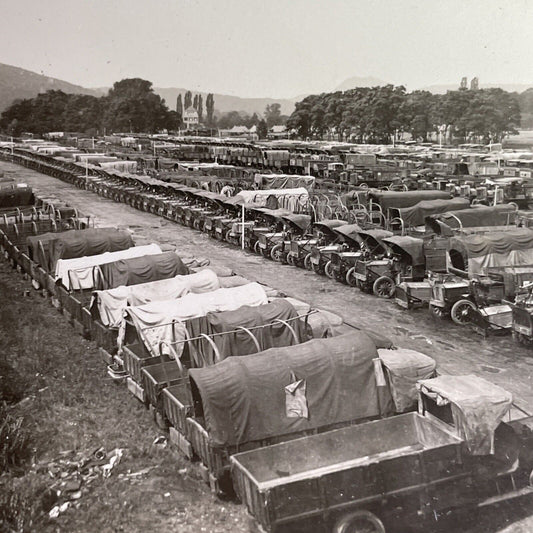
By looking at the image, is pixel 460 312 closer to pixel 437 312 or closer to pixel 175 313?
pixel 437 312

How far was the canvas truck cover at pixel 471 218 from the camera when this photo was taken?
29578mm

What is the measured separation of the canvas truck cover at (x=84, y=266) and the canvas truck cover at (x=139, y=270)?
0.48 m

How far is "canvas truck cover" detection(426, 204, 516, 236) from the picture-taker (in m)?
29.6

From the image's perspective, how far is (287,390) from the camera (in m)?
12.6

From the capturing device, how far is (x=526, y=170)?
55.5 metres

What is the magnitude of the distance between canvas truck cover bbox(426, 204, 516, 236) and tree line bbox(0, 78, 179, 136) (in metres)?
143

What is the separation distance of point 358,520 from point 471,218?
72.2 ft

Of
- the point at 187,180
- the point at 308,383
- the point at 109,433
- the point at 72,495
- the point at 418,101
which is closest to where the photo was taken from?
the point at 72,495

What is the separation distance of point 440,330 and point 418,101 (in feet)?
289

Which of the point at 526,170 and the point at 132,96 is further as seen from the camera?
the point at 132,96

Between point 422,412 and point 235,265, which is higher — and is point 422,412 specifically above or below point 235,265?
above

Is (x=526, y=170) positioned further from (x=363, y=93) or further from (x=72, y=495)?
(x=363, y=93)

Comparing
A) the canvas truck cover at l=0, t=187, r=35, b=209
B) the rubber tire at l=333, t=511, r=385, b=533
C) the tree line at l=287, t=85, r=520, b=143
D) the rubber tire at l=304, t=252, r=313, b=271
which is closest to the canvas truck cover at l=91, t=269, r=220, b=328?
the rubber tire at l=333, t=511, r=385, b=533

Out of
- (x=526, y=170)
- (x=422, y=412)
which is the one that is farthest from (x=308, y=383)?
(x=526, y=170)
